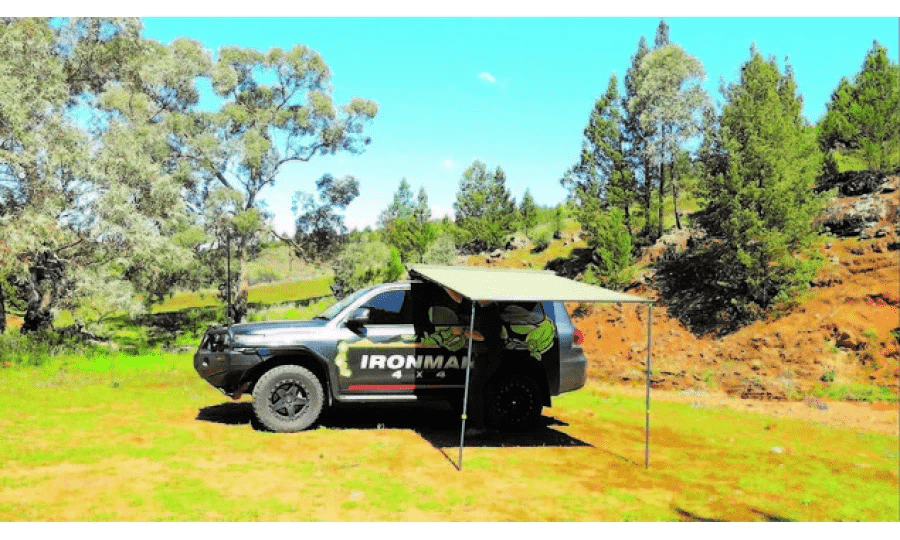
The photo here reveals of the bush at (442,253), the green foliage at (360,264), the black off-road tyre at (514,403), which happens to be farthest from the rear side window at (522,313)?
the bush at (442,253)

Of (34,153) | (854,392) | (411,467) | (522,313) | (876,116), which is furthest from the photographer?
(876,116)

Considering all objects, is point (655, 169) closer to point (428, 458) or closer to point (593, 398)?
point (593, 398)

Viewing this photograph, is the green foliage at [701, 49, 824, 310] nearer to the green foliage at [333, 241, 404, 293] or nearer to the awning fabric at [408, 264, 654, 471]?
the green foliage at [333, 241, 404, 293]

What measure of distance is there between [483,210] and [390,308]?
46.1m

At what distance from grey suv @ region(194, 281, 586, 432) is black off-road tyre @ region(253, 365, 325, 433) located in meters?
0.01

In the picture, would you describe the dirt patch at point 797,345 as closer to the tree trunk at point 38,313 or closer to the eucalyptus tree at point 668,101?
the eucalyptus tree at point 668,101

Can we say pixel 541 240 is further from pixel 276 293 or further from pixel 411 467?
pixel 411 467

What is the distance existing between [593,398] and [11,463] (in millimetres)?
10150

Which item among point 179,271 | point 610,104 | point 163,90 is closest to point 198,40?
point 163,90

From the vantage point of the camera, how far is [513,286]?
7590 mm

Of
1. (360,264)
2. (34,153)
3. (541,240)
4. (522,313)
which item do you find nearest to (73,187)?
(34,153)

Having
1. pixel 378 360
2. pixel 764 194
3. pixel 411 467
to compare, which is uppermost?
pixel 764 194

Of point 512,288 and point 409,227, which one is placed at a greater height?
point 409,227

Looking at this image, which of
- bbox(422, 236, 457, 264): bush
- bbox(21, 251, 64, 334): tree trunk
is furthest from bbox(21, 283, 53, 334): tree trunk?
bbox(422, 236, 457, 264): bush
